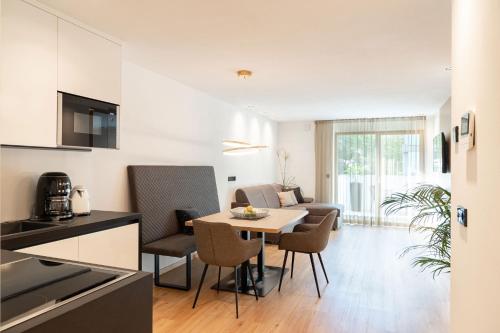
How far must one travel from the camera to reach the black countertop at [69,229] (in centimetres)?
199

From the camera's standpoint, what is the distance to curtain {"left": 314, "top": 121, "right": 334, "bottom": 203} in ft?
26.2

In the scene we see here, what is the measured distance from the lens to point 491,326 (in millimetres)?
1199

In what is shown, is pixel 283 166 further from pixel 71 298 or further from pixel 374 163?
pixel 71 298

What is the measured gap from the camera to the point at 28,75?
2.28 meters

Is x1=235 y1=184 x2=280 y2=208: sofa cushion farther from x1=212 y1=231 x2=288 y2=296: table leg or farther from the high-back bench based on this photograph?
x1=212 y1=231 x2=288 y2=296: table leg

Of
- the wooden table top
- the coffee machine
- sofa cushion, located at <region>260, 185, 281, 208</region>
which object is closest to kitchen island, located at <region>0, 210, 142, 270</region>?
the coffee machine

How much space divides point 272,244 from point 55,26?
14.6 feet

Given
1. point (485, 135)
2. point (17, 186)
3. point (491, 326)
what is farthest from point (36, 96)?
point (491, 326)

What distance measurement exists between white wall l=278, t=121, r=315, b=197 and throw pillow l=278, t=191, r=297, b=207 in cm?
A: 110

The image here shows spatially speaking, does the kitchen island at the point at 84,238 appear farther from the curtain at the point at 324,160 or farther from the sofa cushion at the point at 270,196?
the curtain at the point at 324,160

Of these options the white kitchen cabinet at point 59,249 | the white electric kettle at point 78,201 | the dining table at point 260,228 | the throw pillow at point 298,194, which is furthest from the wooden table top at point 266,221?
the throw pillow at point 298,194

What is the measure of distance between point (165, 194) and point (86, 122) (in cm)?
156

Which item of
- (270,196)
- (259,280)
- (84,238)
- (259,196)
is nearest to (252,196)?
(259,196)

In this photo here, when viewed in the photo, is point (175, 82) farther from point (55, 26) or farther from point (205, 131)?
point (55, 26)
